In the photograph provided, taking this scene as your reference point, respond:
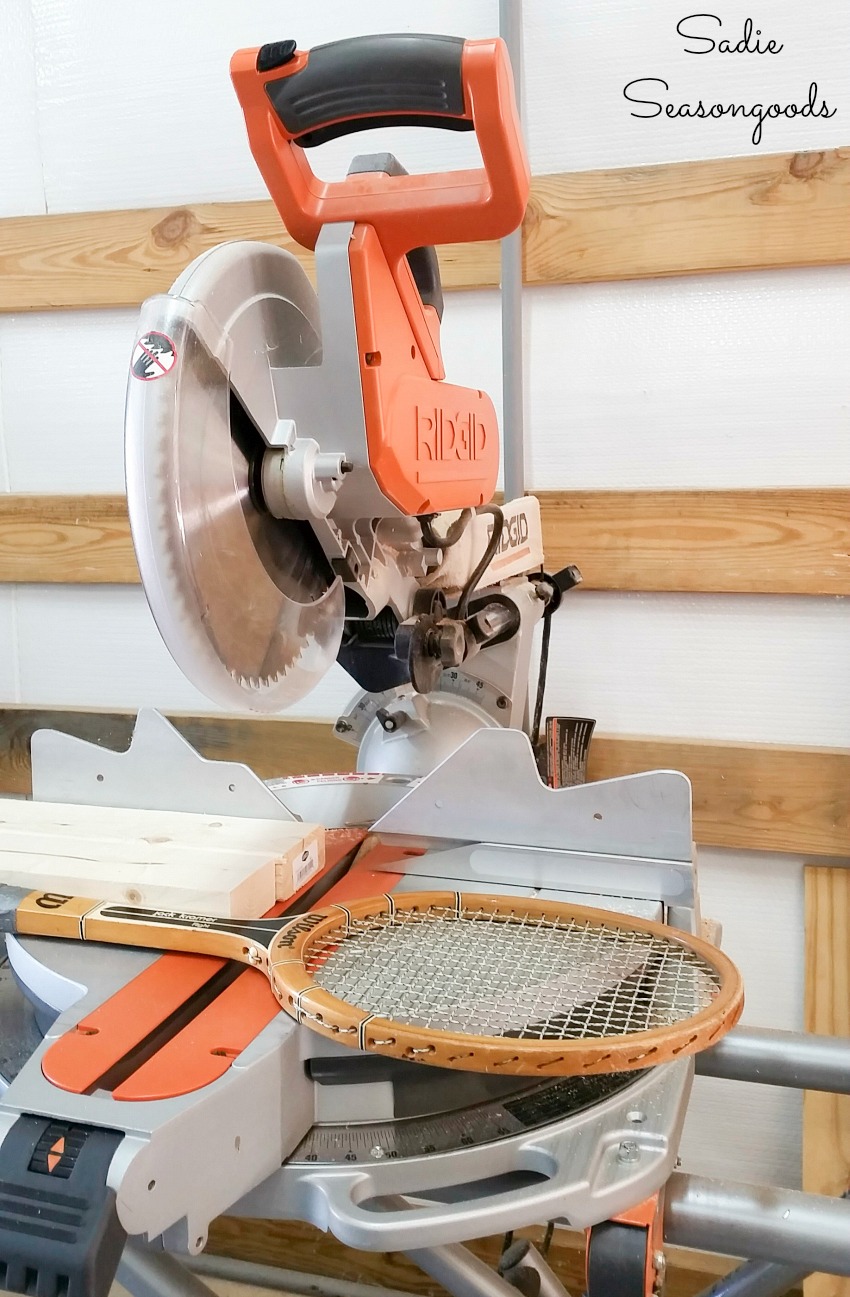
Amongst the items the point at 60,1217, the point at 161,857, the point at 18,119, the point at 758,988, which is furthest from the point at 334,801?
the point at 18,119

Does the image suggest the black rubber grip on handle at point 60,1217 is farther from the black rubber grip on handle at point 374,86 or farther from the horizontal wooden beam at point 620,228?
the horizontal wooden beam at point 620,228

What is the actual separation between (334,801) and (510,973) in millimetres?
392

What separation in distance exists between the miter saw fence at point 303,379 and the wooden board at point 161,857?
15 centimetres

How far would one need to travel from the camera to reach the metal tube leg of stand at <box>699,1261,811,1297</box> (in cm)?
84

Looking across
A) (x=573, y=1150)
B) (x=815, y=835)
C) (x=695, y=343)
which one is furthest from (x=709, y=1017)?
(x=695, y=343)

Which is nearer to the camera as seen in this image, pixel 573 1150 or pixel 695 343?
pixel 573 1150

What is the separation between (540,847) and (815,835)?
74 cm

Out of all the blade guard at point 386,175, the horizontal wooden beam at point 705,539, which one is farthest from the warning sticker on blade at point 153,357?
the horizontal wooden beam at point 705,539

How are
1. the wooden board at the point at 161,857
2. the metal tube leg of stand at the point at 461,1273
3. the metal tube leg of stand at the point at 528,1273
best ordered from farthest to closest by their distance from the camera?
the metal tube leg of stand at the point at 528,1273, the metal tube leg of stand at the point at 461,1273, the wooden board at the point at 161,857

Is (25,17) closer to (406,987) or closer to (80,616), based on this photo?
(80,616)

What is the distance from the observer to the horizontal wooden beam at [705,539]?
1476mm

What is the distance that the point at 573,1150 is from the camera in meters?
0.61

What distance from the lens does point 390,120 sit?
795 millimetres

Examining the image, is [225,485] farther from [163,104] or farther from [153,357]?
[163,104]
